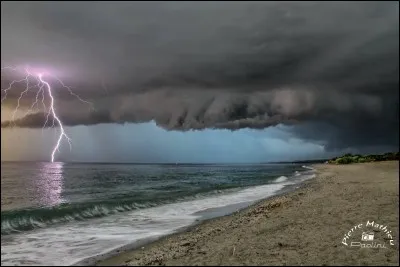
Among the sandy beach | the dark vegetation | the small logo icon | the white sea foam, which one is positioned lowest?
the white sea foam

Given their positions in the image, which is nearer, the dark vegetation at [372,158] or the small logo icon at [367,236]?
the small logo icon at [367,236]

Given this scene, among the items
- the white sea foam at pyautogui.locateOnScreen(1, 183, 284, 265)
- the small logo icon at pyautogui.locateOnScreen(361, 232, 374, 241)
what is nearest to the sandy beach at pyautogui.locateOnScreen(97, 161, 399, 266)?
the small logo icon at pyautogui.locateOnScreen(361, 232, 374, 241)

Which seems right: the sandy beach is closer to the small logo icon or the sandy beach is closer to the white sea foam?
the small logo icon

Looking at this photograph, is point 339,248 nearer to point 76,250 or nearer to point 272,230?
point 272,230

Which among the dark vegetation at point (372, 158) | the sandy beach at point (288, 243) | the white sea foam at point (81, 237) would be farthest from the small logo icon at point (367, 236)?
the dark vegetation at point (372, 158)

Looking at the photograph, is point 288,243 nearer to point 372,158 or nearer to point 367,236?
point 367,236

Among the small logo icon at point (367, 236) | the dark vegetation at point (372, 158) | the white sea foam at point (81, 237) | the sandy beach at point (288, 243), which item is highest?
the dark vegetation at point (372, 158)

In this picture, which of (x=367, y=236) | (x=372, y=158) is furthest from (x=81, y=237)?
(x=372, y=158)

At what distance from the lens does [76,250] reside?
13195 millimetres

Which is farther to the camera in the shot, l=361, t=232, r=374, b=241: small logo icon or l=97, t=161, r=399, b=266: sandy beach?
l=361, t=232, r=374, b=241: small logo icon

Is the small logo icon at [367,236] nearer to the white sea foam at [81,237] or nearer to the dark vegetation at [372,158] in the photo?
the white sea foam at [81,237]

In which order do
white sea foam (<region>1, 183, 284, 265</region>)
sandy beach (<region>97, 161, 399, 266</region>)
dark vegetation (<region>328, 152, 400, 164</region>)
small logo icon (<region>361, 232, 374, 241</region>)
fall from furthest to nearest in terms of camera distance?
1. dark vegetation (<region>328, 152, 400, 164</region>)
2. white sea foam (<region>1, 183, 284, 265</region>)
3. small logo icon (<region>361, 232, 374, 241</region>)
4. sandy beach (<region>97, 161, 399, 266</region>)

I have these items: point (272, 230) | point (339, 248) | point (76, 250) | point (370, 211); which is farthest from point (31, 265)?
point (370, 211)

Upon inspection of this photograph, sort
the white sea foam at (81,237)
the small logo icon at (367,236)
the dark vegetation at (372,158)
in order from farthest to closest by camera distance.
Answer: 1. the dark vegetation at (372,158)
2. the white sea foam at (81,237)
3. the small logo icon at (367,236)
